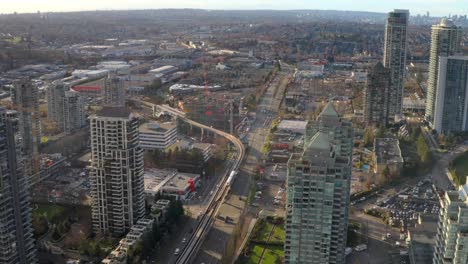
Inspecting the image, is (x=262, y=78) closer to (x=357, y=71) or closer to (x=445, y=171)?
(x=357, y=71)

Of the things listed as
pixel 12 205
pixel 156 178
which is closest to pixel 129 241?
pixel 12 205

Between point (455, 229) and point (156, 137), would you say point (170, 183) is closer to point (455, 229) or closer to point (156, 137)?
point (156, 137)

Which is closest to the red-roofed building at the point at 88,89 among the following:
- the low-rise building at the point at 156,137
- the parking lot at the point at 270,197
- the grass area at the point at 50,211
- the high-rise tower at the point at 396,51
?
the low-rise building at the point at 156,137

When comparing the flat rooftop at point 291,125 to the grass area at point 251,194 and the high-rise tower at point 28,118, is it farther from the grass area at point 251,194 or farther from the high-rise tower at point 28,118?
the high-rise tower at point 28,118

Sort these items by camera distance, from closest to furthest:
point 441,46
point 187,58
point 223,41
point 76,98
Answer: point 76,98, point 441,46, point 187,58, point 223,41

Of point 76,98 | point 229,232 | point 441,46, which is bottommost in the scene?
point 229,232

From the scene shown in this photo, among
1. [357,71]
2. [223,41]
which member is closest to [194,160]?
[357,71]

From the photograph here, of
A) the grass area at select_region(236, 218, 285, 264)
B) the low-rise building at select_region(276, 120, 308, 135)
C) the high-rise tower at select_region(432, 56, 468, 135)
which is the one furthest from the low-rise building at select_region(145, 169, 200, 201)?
the high-rise tower at select_region(432, 56, 468, 135)

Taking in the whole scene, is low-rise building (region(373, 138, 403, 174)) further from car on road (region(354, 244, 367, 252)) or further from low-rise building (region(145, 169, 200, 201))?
low-rise building (region(145, 169, 200, 201))
